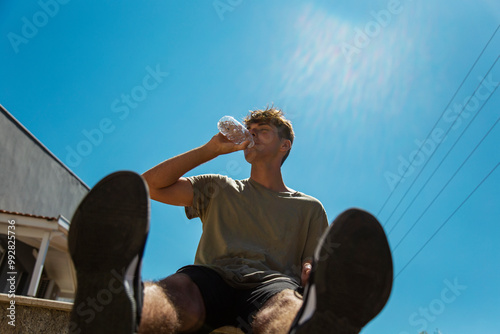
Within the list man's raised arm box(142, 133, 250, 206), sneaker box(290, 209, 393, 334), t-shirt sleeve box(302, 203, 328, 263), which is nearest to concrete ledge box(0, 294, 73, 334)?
man's raised arm box(142, 133, 250, 206)

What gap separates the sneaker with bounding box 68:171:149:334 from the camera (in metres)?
1.16

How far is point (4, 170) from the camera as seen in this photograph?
45.1 feet

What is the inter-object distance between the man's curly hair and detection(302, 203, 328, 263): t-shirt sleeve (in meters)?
0.67

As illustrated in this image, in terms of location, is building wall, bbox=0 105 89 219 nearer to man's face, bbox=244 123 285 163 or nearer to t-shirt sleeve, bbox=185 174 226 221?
man's face, bbox=244 123 285 163

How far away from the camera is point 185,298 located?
1.63 metres

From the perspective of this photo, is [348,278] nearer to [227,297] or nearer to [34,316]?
[227,297]

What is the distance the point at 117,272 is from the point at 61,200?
1846cm

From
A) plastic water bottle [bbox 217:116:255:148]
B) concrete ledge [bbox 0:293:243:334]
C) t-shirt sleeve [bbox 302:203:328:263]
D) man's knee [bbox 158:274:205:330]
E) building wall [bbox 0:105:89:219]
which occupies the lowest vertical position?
building wall [bbox 0:105:89:219]

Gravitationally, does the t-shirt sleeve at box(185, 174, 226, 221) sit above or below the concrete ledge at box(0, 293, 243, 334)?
above

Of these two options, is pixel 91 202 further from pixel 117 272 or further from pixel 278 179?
pixel 278 179

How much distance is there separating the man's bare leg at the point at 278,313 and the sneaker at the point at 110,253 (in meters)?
0.52

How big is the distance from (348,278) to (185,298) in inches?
28.4

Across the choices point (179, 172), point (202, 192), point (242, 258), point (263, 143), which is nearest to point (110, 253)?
point (242, 258)

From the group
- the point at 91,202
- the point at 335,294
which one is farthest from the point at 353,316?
the point at 91,202
